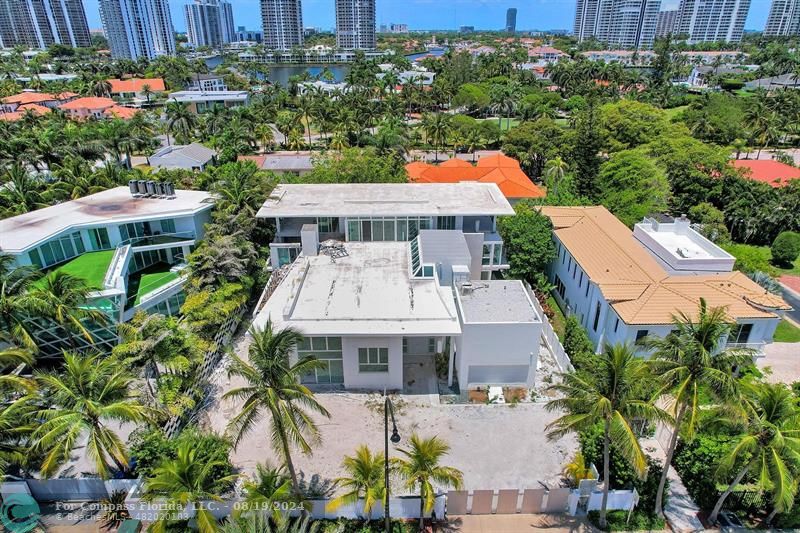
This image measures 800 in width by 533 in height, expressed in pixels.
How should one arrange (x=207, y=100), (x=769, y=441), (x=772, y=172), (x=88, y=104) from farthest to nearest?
(x=207, y=100), (x=88, y=104), (x=772, y=172), (x=769, y=441)

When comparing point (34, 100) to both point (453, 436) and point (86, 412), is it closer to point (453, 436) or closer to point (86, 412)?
point (86, 412)

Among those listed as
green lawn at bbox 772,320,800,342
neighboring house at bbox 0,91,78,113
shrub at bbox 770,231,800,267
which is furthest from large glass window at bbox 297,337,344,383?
neighboring house at bbox 0,91,78,113

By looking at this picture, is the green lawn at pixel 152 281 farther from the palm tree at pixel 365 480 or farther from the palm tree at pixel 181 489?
the palm tree at pixel 365 480

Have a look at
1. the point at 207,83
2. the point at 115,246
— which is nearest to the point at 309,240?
the point at 115,246

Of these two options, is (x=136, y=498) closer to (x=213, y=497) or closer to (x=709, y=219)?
(x=213, y=497)

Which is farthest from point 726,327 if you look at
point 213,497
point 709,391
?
point 213,497

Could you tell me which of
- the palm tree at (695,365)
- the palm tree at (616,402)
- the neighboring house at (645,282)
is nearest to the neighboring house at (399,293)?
the neighboring house at (645,282)

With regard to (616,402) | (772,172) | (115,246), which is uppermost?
(616,402)
